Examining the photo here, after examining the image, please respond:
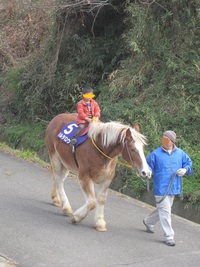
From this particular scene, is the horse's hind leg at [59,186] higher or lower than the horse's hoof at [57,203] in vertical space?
higher

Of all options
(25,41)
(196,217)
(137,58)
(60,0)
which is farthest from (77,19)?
(196,217)

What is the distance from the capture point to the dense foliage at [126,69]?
1131cm

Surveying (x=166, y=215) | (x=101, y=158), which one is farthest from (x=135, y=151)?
(x=166, y=215)

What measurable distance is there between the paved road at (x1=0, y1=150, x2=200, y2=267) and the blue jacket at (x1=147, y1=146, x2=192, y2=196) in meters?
0.86

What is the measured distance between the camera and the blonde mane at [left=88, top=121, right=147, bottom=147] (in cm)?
714

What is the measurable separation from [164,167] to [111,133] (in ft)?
3.09

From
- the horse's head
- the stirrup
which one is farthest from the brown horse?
the stirrup

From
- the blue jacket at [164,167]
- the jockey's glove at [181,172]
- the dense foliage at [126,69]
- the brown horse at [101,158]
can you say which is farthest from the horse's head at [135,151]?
the dense foliage at [126,69]

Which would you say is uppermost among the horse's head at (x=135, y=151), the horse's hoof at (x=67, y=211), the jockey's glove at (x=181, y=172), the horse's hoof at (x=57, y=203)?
the horse's head at (x=135, y=151)

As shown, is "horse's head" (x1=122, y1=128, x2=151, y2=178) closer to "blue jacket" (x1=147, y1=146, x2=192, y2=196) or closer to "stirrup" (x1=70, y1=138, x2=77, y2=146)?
"blue jacket" (x1=147, y1=146, x2=192, y2=196)

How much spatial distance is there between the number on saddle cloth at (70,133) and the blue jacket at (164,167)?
4.13 feet

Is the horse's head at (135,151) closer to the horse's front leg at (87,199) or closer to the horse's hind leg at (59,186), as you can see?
the horse's front leg at (87,199)

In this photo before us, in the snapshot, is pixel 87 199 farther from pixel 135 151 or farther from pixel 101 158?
pixel 135 151

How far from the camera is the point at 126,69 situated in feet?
43.9
